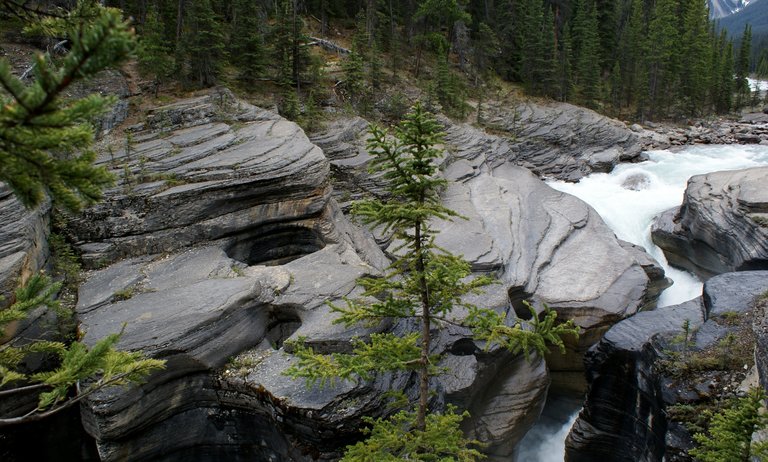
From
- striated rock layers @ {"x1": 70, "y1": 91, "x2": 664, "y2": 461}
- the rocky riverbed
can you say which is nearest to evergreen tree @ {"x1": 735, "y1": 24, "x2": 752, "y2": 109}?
the rocky riverbed

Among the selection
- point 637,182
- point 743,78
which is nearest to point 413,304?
point 637,182

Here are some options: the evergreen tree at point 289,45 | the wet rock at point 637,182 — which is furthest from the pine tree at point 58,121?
the wet rock at point 637,182

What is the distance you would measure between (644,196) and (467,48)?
2029 cm

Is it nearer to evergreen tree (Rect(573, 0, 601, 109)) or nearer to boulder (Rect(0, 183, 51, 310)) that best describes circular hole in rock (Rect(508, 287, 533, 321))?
boulder (Rect(0, 183, 51, 310))

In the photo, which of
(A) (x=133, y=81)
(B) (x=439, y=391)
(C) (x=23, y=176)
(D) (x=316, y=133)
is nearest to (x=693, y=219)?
(B) (x=439, y=391)

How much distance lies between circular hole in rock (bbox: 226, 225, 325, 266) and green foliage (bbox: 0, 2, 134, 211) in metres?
10.8

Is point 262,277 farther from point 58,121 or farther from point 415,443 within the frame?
point 58,121

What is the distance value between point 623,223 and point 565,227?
5.81 m

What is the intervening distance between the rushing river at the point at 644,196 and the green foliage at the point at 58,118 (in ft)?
47.4

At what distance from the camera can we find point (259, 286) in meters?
11.2

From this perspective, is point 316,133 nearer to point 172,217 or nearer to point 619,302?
point 172,217

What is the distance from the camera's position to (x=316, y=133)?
20.6 meters

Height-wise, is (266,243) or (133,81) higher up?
(133,81)

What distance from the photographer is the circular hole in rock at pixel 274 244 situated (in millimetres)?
13695
